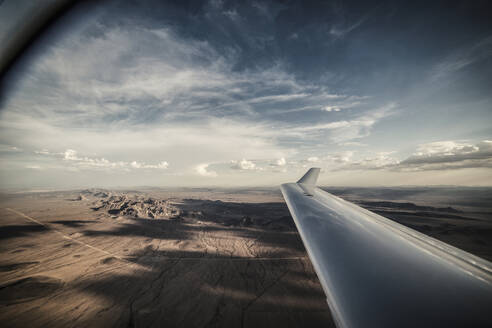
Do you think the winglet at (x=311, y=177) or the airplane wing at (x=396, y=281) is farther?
the winglet at (x=311, y=177)

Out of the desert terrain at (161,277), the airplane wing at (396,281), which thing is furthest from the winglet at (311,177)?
the desert terrain at (161,277)

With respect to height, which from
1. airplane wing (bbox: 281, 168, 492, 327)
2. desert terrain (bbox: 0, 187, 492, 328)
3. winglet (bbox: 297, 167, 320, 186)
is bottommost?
desert terrain (bbox: 0, 187, 492, 328)

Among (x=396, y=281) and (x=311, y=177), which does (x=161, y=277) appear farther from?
(x=396, y=281)

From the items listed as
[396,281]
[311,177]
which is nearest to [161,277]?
[311,177]

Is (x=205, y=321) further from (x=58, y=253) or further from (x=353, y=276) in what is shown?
(x=58, y=253)

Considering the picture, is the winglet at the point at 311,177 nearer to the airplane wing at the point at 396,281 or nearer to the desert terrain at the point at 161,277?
the airplane wing at the point at 396,281

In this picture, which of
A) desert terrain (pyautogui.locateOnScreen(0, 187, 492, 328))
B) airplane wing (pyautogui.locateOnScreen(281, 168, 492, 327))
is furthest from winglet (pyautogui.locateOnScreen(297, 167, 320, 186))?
desert terrain (pyautogui.locateOnScreen(0, 187, 492, 328))

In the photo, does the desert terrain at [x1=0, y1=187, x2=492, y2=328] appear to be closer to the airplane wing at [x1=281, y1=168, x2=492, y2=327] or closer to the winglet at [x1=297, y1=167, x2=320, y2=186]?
the winglet at [x1=297, y1=167, x2=320, y2=186]

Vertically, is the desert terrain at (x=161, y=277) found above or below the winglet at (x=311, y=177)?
below

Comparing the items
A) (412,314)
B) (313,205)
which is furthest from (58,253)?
(412,314)
